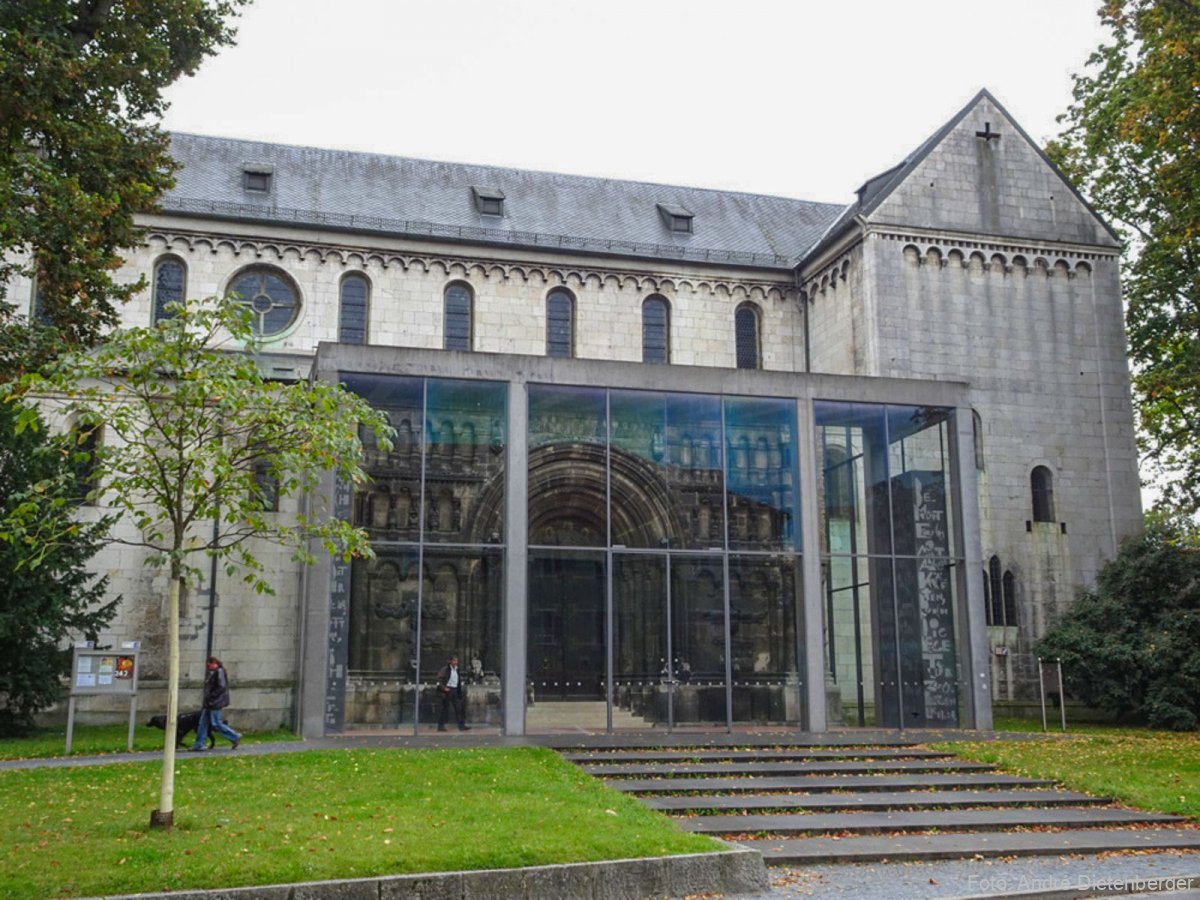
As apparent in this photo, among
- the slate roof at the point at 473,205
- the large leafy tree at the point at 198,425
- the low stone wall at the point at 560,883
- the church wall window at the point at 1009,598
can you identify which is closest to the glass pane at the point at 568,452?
the large leafy tree at the point at 198,425

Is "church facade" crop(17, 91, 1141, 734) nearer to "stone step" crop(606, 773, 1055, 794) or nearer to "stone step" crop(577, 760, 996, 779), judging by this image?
"stone step" crop(577, 760, 996, 779)

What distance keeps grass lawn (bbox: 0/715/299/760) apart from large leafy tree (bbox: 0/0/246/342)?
6.52m

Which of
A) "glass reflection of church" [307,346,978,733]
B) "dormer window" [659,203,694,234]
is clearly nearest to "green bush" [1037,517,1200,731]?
"glass reflection of church" [307,346,978,733]

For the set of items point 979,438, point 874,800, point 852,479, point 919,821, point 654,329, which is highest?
point 654,329

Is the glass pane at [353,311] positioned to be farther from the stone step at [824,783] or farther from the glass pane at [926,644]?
the stone step at [824,783]

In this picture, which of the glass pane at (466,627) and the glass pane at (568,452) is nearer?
the glass pane at (466,627)

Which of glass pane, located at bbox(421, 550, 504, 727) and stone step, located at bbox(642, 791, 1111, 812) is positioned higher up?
glass pane, located at bbox(421, 550, 504, 727)

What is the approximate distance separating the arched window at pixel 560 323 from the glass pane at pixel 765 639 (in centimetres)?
1158

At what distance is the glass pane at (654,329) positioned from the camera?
32.7 meters

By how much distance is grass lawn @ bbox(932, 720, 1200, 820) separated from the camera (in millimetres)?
15133

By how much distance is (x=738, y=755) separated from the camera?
1752 cm

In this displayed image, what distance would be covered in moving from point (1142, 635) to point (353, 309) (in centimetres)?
2122

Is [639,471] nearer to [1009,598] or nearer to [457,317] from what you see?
[457,317]

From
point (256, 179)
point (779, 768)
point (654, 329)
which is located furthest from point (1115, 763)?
point (256, 179)
